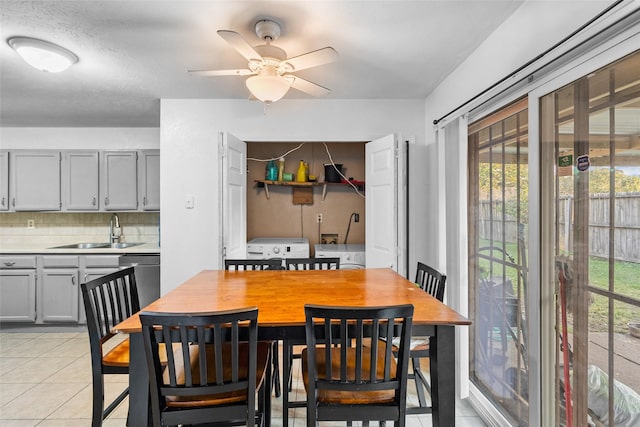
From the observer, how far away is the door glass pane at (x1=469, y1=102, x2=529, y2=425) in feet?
7.23

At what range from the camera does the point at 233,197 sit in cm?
331

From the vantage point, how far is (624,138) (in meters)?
1.38

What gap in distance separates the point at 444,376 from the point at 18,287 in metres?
4.47

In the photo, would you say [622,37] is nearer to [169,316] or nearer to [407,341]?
[407,341]

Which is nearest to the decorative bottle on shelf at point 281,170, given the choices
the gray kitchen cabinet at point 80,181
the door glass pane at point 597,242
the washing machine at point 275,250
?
the washing machine at point 275,250

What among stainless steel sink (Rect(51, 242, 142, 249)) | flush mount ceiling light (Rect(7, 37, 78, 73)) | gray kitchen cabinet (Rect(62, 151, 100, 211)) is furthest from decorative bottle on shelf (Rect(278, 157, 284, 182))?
flush mount ceiling light (Rect(7, 37, 78, 73))

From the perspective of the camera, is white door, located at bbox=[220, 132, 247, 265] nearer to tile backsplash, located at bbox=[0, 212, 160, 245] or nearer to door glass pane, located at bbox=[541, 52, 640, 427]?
tile backsplash, located at bbox=[0, 212, 160, 245]

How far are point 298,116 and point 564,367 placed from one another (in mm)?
2827

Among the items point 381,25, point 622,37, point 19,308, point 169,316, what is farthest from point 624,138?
point 19,308

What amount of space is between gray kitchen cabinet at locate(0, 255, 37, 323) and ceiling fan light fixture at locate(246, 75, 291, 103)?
138 inches

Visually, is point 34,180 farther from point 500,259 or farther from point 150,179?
point 500,259

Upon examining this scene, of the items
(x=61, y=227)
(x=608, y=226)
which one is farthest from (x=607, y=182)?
(x=61, y=227)

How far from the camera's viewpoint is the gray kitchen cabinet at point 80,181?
13.9 ft

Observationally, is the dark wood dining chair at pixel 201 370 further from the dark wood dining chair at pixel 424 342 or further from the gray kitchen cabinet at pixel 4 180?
the gray kitchen cabinet at pixel 4 180
